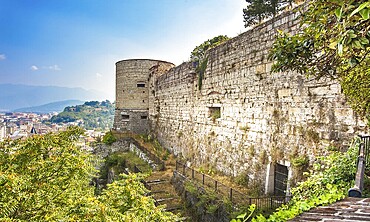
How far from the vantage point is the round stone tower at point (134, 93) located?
23.1m

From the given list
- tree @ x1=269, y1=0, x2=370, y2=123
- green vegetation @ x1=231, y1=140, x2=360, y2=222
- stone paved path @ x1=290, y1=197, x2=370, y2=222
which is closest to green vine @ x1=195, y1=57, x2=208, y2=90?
tree @ x1=269, y1=0, x2=370, y2=123

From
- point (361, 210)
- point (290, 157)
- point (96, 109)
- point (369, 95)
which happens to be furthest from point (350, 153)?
point (96, 109)

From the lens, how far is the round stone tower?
23.1m

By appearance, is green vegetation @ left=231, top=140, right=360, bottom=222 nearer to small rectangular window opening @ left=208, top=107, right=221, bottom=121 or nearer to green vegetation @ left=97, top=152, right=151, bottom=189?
small rectangular window opening @ left=208, top=107, right=221, bottom=121

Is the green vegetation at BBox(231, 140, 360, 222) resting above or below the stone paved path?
below

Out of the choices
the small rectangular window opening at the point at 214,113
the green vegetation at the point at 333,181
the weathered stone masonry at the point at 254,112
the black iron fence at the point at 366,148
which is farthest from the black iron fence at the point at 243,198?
the small rectangular window opening at the point at 214,113

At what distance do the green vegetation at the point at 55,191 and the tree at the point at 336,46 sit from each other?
3715 mm

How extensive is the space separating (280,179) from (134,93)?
17.5m

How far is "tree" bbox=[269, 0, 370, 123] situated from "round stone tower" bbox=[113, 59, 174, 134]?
1873 centimetres

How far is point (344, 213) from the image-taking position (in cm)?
256

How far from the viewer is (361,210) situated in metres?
2.59

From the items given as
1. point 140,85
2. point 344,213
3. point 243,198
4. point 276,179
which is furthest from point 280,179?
point 140,85

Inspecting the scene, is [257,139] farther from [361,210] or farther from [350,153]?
[361,210]

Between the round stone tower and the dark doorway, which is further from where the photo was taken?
the round stone tower
